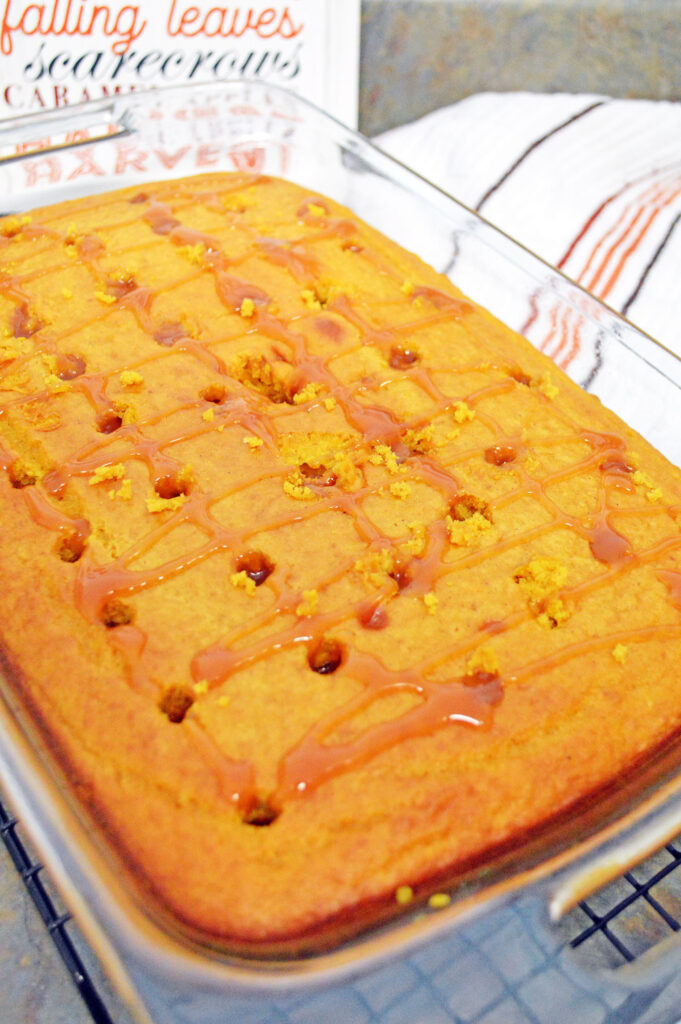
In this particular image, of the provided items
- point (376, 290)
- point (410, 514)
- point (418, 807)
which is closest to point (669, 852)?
point (418, 807)

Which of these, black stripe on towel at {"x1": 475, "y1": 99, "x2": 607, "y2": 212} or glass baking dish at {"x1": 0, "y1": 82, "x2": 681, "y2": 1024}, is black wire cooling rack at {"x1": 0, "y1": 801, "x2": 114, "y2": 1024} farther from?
black stripe on towel at {"x1": 475, "y1": 99, "x2": 607, "y2": 212}

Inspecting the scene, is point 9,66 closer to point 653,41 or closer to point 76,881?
point 653,41

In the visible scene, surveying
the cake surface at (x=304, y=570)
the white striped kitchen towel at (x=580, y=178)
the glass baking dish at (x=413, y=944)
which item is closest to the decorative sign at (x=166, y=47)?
the white striped kitchen towel at (x=580, y=178)

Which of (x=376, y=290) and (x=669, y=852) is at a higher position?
(x=376, y=290)

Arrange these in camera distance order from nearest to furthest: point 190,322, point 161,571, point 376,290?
point 161,571
point 190,322
point 376,290

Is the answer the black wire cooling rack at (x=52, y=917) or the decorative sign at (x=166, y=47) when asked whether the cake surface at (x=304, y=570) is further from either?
the decorative sign at (x=166, y=47)

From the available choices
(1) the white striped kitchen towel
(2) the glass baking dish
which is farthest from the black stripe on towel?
(2) the glass baking dish

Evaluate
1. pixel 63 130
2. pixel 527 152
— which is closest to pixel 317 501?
pixel 63 130
